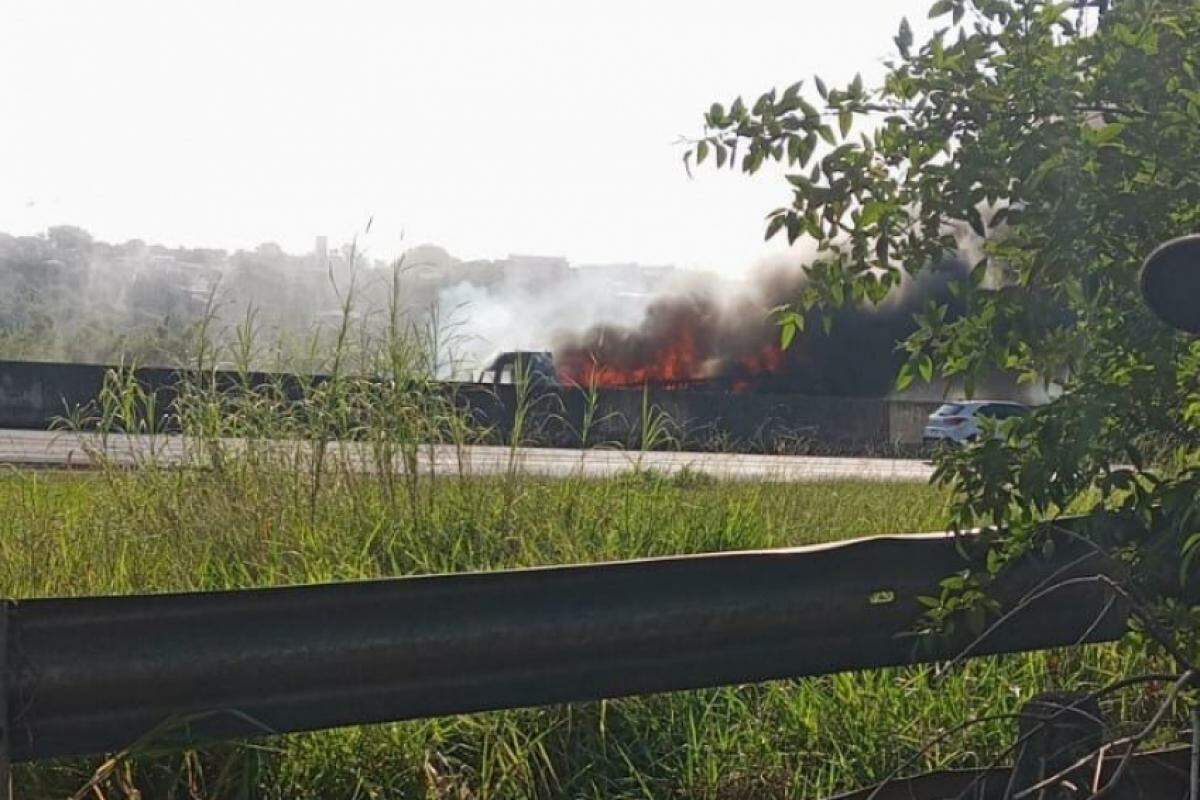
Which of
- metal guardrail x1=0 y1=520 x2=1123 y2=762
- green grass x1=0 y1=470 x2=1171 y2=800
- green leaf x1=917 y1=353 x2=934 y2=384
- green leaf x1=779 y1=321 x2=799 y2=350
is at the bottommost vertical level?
green grass x1=0 y1=470 x2=1171 y2=800

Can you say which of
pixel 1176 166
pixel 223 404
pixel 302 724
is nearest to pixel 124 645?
pixel 302 724

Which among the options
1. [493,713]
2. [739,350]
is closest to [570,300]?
[739,350]

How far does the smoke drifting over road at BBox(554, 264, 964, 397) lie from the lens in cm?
4006

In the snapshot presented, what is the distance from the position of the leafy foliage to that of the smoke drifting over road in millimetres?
34708

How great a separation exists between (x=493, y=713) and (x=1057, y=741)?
1.52 m

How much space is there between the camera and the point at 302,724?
10.5ft

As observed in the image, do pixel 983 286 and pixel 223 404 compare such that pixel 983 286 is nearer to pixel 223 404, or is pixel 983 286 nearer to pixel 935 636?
pixel 935 636

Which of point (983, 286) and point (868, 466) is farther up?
point (983, 286)

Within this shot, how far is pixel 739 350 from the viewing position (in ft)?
137

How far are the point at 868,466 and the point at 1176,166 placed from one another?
14077 mm

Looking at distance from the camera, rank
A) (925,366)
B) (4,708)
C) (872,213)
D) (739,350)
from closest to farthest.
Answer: (4,708), (872,213), (925,366), (739,350)

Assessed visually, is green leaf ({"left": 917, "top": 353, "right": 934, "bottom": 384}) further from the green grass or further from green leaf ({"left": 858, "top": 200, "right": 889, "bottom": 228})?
the green grass

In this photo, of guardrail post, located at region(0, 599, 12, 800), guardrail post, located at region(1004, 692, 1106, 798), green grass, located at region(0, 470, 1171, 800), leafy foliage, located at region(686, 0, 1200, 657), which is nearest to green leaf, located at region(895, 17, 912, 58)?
leafy foliage, located at region(686, 0, 1200, 657)

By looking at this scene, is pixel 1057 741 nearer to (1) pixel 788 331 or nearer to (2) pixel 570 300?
(1) pixel 788 331
